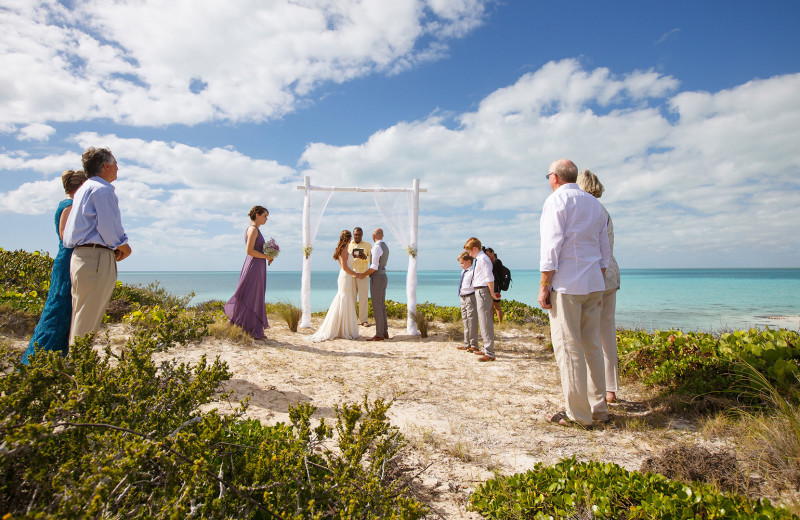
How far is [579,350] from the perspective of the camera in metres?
3.79

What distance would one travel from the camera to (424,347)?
26.8 ft

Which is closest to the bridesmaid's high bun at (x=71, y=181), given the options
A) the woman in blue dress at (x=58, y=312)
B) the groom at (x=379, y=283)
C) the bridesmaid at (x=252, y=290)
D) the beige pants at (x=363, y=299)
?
the woman in blue dress at (x=58, y=312)

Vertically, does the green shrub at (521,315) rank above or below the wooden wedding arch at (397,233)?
below

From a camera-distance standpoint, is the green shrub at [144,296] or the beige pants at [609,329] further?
the green shrub at [144,296]

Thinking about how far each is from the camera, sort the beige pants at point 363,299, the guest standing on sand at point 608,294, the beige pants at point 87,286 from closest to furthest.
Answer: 1. the beige pants at point 87,286
2. the guest standing on sand at point 608,294
3. the beige pants at point 363,299

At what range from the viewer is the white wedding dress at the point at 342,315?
8797mm

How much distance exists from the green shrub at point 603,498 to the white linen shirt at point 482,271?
14.1 ft

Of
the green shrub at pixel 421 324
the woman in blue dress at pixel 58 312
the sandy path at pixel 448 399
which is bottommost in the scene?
the sandy path at pixel 448 399

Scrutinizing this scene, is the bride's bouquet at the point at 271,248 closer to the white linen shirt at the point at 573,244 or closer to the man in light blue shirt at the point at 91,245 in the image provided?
the man in light blue shirt at the point at 91,245

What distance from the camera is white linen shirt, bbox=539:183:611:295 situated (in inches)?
148

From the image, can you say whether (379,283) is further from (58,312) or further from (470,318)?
(58,312)

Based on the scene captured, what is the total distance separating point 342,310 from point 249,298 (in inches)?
82.2

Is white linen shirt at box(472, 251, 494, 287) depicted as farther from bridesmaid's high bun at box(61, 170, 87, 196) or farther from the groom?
bridesmaid's high bun at box(61, 170, 87, 196)

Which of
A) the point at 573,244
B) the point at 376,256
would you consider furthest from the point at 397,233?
the point at 573,244
